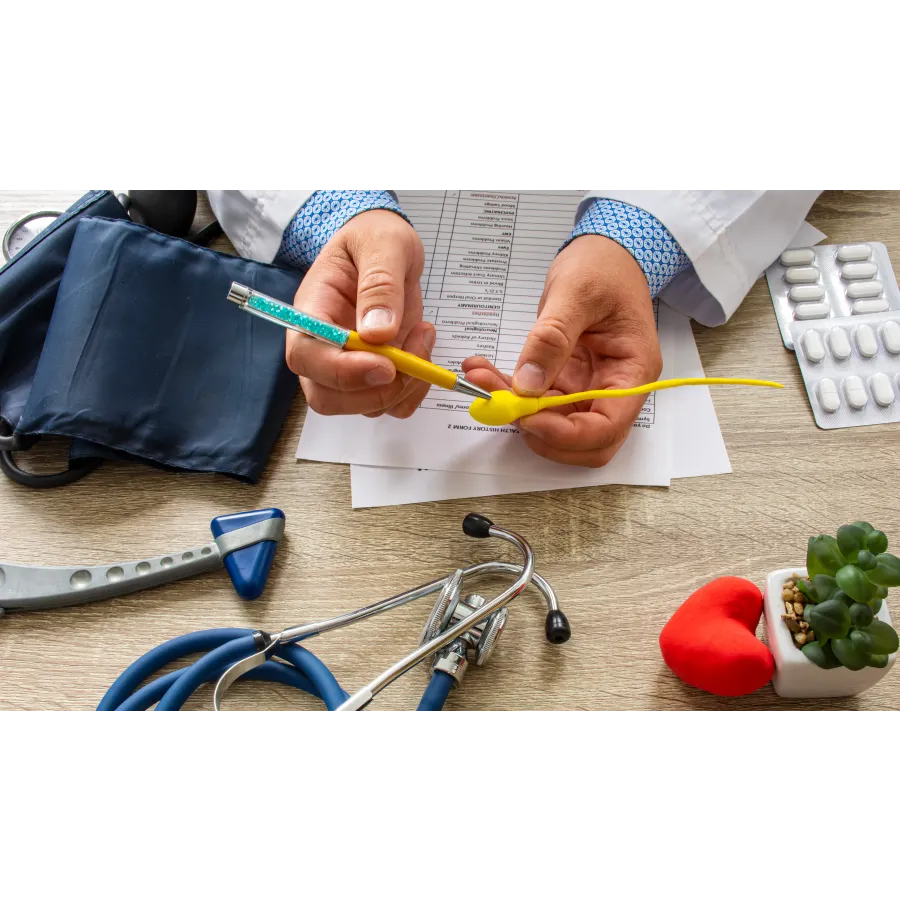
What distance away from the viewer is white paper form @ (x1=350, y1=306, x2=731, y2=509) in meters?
0.64

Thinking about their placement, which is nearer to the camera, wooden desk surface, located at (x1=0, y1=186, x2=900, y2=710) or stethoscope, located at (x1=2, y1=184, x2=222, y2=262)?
wooden desk surface, located at (x1=0, y1=186, x2=900, y2=710)

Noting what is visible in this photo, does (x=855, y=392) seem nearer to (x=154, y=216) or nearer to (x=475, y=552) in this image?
(x=475, y=552)

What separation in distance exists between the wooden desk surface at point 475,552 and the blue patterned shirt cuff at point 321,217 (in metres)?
0.18

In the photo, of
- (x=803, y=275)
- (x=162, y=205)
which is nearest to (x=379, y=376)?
(x=162, y=205)

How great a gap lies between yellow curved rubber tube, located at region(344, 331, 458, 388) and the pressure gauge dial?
0.41m

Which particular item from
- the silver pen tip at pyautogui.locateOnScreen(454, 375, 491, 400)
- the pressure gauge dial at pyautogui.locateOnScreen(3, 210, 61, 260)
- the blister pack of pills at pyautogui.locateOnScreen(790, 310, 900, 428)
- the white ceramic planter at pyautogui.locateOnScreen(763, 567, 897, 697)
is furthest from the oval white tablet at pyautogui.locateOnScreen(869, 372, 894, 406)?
the pressure gauge dial at pyautogui.locateOnScreen(3, 210, 61, 260)

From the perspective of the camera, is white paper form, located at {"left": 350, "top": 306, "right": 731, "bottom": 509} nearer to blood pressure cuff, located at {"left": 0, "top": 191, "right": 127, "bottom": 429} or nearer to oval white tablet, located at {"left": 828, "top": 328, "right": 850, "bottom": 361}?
oval white tablet, located at {"left": 828, "top": 328, "right": 850, "bottom": 361}

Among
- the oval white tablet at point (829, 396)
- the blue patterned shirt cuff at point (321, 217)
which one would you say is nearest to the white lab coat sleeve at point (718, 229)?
the oval white tablet at point (829, 396)


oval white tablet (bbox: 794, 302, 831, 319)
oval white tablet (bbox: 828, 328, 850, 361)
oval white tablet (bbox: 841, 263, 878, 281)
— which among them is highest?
oval white tablet (bbox: 841, 263, 878, 281)

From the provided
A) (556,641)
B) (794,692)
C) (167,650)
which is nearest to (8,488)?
(167,650)

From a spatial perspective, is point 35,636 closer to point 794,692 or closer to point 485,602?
point 485,602

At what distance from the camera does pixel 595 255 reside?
0.67 meters

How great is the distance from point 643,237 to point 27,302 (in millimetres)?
565

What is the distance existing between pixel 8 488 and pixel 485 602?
433mm
